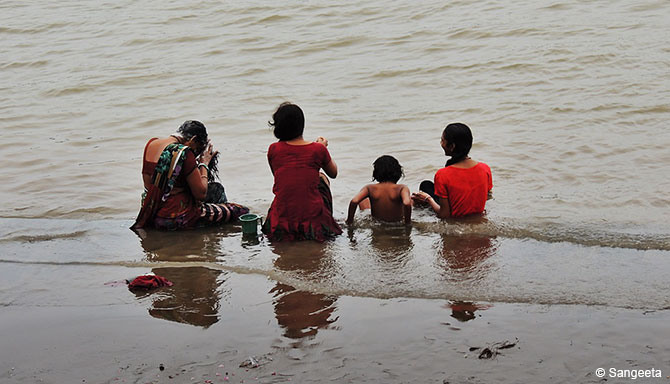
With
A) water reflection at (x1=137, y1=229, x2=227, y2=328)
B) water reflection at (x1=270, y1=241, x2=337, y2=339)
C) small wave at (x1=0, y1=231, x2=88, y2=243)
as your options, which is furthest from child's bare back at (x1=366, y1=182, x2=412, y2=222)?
small wave at (x1=0, y1=231, x2=88, y2=243)

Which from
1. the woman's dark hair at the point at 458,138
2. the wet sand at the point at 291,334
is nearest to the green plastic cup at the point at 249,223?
the wet sand at the point at 291,334

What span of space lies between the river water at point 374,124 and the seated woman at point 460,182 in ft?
0.58

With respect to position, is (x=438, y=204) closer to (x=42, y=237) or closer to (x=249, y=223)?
(x=249, y=223)

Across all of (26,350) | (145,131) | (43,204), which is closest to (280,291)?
(26,350)

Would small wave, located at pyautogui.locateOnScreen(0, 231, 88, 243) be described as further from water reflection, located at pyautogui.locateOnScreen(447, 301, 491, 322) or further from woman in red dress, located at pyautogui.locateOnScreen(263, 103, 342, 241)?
water reflection, located at pyautogui.locateOnScreen(447, 301, 491, 322)

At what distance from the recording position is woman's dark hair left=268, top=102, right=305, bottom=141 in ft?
18.5

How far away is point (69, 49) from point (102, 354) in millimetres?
12980

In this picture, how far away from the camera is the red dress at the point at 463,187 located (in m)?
6.15

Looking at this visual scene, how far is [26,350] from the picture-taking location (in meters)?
Result: 3.78

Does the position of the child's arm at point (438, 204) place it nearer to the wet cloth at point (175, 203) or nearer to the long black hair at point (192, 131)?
the wet cloth at point (175, 203)

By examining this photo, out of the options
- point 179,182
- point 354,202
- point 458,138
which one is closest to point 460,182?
point 458,138

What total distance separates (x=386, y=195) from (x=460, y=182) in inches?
23.9

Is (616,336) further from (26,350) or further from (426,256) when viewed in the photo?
(26,350)

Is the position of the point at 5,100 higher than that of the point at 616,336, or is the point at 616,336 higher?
the point at 5,100
